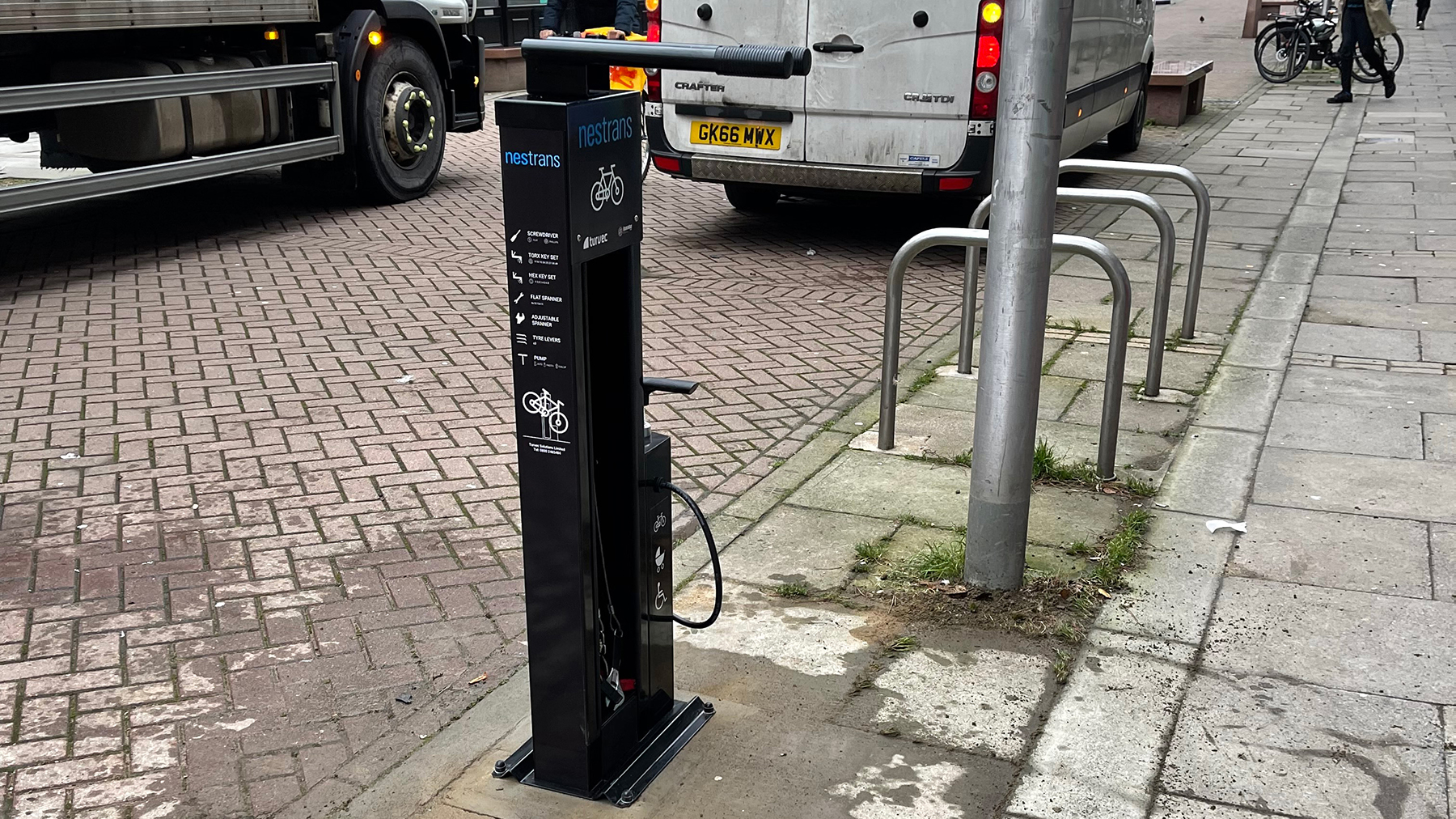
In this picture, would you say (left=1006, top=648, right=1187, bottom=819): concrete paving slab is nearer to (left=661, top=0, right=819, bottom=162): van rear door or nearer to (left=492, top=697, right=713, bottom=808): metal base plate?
(left=492, top=697, right=713, bottom=808): metal base plate

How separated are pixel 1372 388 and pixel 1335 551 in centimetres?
195

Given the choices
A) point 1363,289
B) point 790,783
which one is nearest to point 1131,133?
point 1363,289

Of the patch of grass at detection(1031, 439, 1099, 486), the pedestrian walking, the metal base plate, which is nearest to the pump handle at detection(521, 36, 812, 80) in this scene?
the metal base plate

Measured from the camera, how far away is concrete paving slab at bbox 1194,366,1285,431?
5570mm

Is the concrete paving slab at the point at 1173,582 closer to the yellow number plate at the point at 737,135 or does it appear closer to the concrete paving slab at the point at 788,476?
the concrete paving slab at the point at 788,476

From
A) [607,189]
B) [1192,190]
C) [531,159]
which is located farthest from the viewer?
[1192,190]

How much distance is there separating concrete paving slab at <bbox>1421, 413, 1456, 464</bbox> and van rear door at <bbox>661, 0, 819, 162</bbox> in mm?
4087

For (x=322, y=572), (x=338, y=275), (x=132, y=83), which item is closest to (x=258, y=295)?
Answer: (x=338, y=275)

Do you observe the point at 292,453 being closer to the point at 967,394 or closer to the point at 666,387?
the point at 666,387

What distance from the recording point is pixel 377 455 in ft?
17.1

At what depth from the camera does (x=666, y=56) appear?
2.74 meters

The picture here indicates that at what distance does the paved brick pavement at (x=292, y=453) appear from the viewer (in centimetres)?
Answer: 343

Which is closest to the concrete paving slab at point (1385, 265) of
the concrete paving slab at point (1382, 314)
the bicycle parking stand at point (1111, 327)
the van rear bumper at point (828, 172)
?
the concrete paving slab at point (1382, 314)

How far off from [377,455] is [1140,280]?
478 cm
